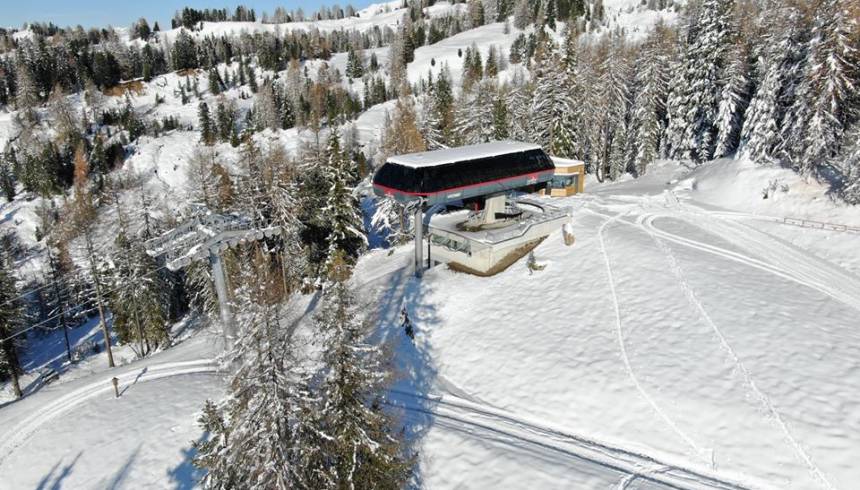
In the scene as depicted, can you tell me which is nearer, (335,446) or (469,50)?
(335,446)

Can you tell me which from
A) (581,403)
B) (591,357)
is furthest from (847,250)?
(581,403)

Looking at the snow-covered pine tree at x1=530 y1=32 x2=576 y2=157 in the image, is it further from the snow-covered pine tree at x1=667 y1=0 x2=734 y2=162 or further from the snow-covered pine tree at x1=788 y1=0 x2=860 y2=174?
the snow-covered pine tree at x1=788 y1=0 x2=860 y2=174

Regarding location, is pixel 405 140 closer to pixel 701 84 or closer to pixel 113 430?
pixel 113 430

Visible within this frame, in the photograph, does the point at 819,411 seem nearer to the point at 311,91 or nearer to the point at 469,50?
the point at 311,91

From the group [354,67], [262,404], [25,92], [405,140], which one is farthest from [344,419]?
[354,67]

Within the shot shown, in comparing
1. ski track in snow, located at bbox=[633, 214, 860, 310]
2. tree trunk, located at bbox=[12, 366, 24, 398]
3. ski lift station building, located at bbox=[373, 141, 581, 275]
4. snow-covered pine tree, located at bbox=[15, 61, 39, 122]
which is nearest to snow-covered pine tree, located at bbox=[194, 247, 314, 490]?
ski lift station building, located at bbox=[373, 141, 581, 275]

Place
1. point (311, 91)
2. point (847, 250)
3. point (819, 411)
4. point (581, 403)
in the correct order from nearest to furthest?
point (819, 411) → point (581, 403) → point (847, 250) → point (311, 91)
